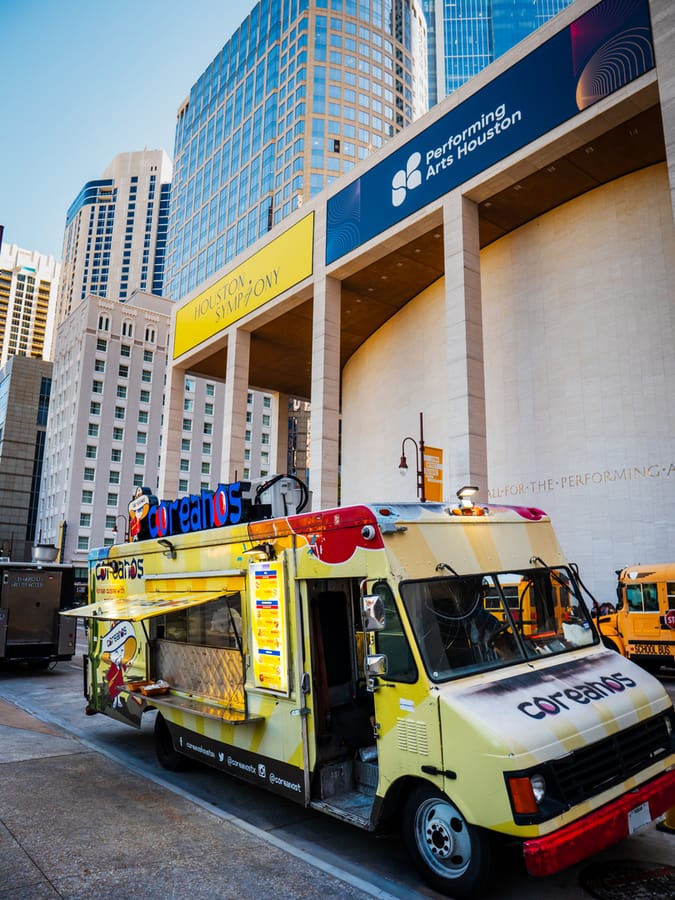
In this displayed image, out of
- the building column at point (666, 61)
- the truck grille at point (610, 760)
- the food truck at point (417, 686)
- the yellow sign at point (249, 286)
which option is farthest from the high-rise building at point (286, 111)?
the truck grille at point (610, 760)

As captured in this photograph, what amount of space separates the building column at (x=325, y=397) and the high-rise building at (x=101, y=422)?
41.0 m

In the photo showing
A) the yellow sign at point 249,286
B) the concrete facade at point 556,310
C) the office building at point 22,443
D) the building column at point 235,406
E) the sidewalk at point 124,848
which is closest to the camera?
the sidewalk at point 124,848

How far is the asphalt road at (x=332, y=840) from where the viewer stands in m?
4.71

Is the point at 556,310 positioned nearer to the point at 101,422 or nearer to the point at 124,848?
the point at 124,848

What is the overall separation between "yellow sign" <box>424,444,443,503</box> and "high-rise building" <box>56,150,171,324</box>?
444 ft

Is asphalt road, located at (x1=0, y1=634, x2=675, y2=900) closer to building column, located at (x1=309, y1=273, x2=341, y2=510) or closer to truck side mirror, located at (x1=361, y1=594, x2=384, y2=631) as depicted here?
truck side mirror, located at (x1=361, y1=594, x2=384, y2=631)

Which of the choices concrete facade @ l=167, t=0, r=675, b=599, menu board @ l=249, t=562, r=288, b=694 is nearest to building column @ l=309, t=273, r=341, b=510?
concrete facade @ l=167, t=0, r=675, b=599

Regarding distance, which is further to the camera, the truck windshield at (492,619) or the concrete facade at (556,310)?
the concrete facade at (556,310)

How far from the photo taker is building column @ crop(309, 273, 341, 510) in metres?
25.3

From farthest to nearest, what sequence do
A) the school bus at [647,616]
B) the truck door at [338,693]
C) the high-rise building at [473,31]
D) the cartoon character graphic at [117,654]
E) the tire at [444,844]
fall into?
the high-rise building at [473,31] → the school bus at [647,616] → the cartoon character graphic at [117,654] → the truck door at [338,693] → the tire at [444,844]

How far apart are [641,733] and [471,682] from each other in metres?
1.41

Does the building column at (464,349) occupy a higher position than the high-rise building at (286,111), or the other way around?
the high-rise building at (286,111)

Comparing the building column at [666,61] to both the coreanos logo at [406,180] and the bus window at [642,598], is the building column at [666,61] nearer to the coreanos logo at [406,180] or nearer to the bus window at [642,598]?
the coreanos logo at [406,180]

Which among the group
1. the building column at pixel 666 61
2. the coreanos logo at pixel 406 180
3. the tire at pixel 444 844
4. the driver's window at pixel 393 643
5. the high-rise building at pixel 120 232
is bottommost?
the tire at pixel 444 844
